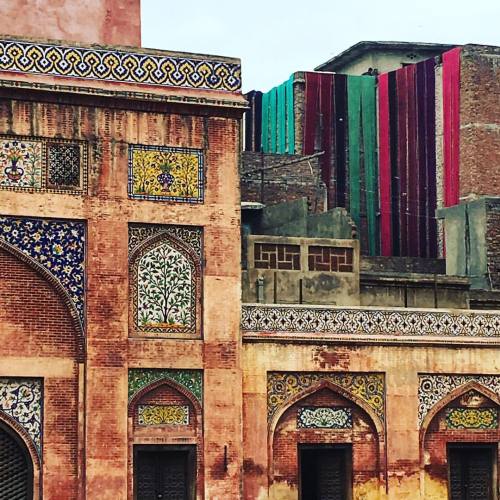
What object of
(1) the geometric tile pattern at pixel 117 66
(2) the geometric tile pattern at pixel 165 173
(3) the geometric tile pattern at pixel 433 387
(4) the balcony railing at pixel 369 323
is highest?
(1) the geometric tile pattern at pixel 117 66

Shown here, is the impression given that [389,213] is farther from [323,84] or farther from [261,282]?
[261,282]

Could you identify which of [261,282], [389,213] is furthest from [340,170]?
[261,282]

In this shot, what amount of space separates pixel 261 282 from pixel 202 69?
326cm

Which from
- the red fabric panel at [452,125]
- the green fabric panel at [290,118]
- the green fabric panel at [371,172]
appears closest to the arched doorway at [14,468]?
the green fabric panel at [371,172]

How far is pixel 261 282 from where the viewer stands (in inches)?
760

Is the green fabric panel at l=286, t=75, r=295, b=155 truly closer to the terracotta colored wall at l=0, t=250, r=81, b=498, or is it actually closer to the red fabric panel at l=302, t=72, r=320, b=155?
the red fabric panel at l=302, t=72, r=320, b=155

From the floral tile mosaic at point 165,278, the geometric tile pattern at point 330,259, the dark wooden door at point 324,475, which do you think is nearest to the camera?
the floral tile mosaic at point 165,278

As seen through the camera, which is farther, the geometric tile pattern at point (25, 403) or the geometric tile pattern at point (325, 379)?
the geometric tile pattern at point (325, 379)

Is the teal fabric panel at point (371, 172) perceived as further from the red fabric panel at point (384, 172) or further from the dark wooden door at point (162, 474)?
the dark wooden door at point (162, 474)

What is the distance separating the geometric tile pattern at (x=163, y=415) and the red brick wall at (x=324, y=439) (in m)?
1.25

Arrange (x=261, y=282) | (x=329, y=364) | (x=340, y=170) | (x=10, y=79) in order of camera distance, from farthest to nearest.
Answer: (x=340, y=170), (x=261, y=282), (x=329, y=364), (x=10, y=79)

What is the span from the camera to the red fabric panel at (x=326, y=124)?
102ft

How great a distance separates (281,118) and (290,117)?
18.7 inches

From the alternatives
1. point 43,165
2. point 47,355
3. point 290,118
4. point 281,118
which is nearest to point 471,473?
point 47,355
